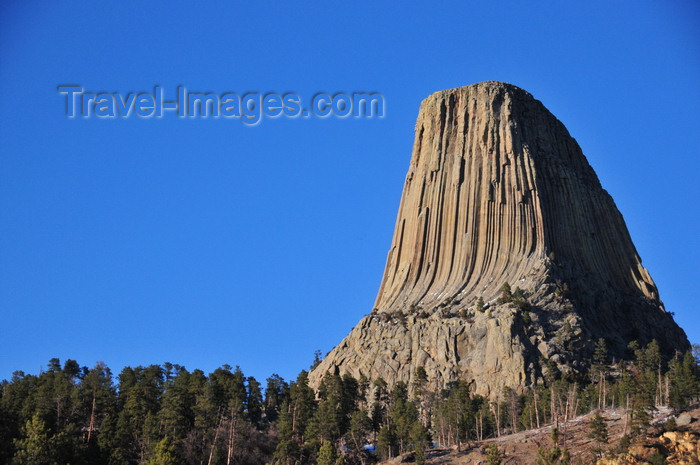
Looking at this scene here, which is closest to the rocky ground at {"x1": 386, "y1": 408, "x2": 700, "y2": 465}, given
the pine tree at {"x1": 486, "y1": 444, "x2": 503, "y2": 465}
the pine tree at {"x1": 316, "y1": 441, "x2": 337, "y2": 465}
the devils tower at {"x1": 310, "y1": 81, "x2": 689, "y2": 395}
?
the pine tree at {"x1": 486, "y1": 444, "x2": 503, "y2": 465}

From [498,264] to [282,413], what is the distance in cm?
3862

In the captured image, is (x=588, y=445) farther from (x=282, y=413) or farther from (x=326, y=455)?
(x=282, y=413)

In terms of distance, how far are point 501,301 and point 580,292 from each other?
13317 millimetres

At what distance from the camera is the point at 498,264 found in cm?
11688

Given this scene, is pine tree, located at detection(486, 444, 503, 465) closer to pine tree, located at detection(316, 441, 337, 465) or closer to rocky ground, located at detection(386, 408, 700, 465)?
rocky ground, located at detection(386, 408, 700, 465)

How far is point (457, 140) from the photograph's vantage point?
428 ft

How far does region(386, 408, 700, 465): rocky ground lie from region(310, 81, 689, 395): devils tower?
605 inches

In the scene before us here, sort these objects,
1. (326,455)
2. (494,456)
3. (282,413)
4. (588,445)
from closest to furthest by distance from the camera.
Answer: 1. (494,456)
2. (588,445)
3. (326,455)
4. (282,413)

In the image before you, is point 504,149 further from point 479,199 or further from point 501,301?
point 501,301

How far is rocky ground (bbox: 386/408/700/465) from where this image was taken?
217 ft

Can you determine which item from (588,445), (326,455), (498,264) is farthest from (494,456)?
(498,264)

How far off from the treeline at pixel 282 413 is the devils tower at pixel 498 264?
12.6ft

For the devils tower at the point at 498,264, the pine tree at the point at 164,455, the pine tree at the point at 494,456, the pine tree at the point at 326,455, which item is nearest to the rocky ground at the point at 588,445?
the pine tree at the point at 494,456

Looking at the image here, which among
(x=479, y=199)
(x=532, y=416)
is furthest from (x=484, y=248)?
(x=532, y=416)
